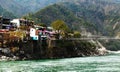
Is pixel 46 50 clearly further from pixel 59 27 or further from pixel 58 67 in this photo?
pixel 58 67

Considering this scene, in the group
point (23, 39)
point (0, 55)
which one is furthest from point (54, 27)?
point (0, 55)

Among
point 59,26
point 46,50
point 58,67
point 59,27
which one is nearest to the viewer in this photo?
point 58,67

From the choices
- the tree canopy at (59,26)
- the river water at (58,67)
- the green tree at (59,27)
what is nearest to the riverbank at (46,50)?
the green tree at (59,27)

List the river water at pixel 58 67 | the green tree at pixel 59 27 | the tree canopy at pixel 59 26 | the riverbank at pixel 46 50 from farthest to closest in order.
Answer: the tree canopy at pixel 59 26 < the green tree at pixel 59 27 < the riverbank at pixel 46 50 < the river water at pixel 58 67

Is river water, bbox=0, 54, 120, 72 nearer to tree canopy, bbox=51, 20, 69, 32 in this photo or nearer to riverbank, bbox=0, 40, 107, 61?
riverbank, bbox=0, 40, 107, 61

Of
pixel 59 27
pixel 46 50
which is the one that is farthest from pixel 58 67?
pixel 59 27

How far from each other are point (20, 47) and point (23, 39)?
2727mm

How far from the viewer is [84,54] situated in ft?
403

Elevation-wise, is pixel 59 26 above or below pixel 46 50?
above

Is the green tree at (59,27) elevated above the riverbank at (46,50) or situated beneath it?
elevated above

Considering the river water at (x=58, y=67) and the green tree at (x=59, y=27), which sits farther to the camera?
the green tree at (x=59, y=27)

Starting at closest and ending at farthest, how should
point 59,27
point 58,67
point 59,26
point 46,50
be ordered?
point 58,67, point 46,50, point 59,26, point 59,27

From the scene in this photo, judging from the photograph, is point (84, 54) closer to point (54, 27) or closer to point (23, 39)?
point (54, 27)

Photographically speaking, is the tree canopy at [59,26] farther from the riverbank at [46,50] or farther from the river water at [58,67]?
the river water at [58,67]
